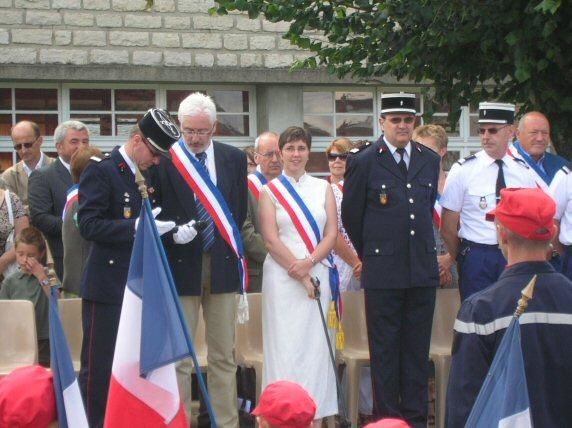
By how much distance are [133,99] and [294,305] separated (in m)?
7.13

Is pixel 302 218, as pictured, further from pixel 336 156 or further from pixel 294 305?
pixel 336 156

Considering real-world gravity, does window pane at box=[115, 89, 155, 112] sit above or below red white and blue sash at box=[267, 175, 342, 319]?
above

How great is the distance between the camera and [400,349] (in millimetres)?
7598

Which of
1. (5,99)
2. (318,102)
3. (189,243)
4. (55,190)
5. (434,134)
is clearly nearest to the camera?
(189,243)

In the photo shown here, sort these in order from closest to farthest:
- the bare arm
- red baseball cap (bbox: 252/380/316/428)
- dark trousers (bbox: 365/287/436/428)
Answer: red baseball cap (bbox: 252/380/316/428)
dark trousers (bbox: 365/287/436/428)
the bare arm

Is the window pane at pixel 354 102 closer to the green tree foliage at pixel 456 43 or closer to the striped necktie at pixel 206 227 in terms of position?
the green tree foliage at pixel 456 43

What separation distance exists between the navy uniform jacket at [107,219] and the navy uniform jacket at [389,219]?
1568 millimetres

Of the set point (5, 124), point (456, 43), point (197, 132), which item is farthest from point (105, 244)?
point (5, 124)

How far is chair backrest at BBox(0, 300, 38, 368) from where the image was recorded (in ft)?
25.2

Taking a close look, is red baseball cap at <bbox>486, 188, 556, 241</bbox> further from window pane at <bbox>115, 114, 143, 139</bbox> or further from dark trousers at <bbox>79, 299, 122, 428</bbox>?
window pane at <bbox>115, 114, 143, 139</bbox>

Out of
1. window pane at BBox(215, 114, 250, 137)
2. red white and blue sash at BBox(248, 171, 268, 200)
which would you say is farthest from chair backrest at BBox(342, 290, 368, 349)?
window pane at BBox(215, 114, 250, 137)

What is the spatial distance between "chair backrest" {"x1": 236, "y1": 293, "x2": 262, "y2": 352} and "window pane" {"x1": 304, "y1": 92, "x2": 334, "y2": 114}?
686cm

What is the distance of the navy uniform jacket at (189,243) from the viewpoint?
23.0ft

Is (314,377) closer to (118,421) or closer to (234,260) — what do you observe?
(234,260)
